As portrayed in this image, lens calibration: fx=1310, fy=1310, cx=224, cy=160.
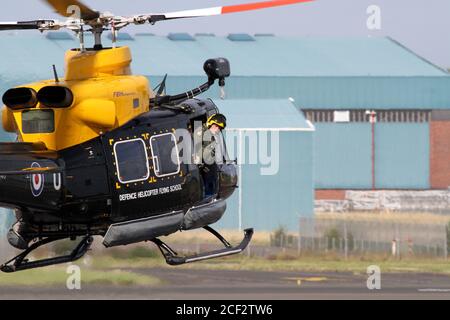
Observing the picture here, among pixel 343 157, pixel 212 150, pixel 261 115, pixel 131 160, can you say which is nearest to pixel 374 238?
pixel 261 115

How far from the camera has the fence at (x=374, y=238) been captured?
50.5 m

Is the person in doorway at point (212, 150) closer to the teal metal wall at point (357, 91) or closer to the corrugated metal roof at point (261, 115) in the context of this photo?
the corrugated metal roof at point (261, 115)

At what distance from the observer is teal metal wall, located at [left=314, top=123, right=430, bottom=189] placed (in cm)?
7250

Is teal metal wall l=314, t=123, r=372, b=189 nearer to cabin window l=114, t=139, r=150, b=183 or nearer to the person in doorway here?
the person in doorway

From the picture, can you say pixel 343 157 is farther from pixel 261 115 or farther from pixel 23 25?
pixel 23 25

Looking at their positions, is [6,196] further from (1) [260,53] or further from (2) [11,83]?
(1) [260,53]

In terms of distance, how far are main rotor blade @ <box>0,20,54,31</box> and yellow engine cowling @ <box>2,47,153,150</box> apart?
2.32 feet

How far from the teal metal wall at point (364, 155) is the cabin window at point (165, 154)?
49.5 m

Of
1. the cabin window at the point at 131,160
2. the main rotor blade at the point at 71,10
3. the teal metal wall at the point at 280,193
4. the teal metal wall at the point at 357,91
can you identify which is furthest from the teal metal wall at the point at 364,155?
the main rotor blade at the point at 71,10

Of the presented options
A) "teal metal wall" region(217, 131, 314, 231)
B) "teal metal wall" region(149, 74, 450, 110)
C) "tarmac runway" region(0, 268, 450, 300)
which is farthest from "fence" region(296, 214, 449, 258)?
"teal metal wall" region(149, 74, 450, 110)

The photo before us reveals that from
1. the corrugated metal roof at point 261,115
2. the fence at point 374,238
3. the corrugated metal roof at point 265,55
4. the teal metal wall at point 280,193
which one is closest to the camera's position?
the fence at point 374,238

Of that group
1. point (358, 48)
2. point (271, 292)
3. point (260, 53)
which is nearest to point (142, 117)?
point (271, 292)

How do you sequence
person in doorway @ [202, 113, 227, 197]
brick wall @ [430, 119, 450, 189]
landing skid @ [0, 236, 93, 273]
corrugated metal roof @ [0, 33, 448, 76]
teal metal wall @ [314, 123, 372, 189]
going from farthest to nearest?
brick wall @ [430, 119, 450, 189] < teal metal wall @ [314, 123, 372, 189] < corrugated metal roof @ [0, 33, 448, 76] < person in doorway @ [202, 113, 227, 197] < landing skid @ [0, 236, 93, 273]

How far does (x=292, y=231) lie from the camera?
53.9 meters
